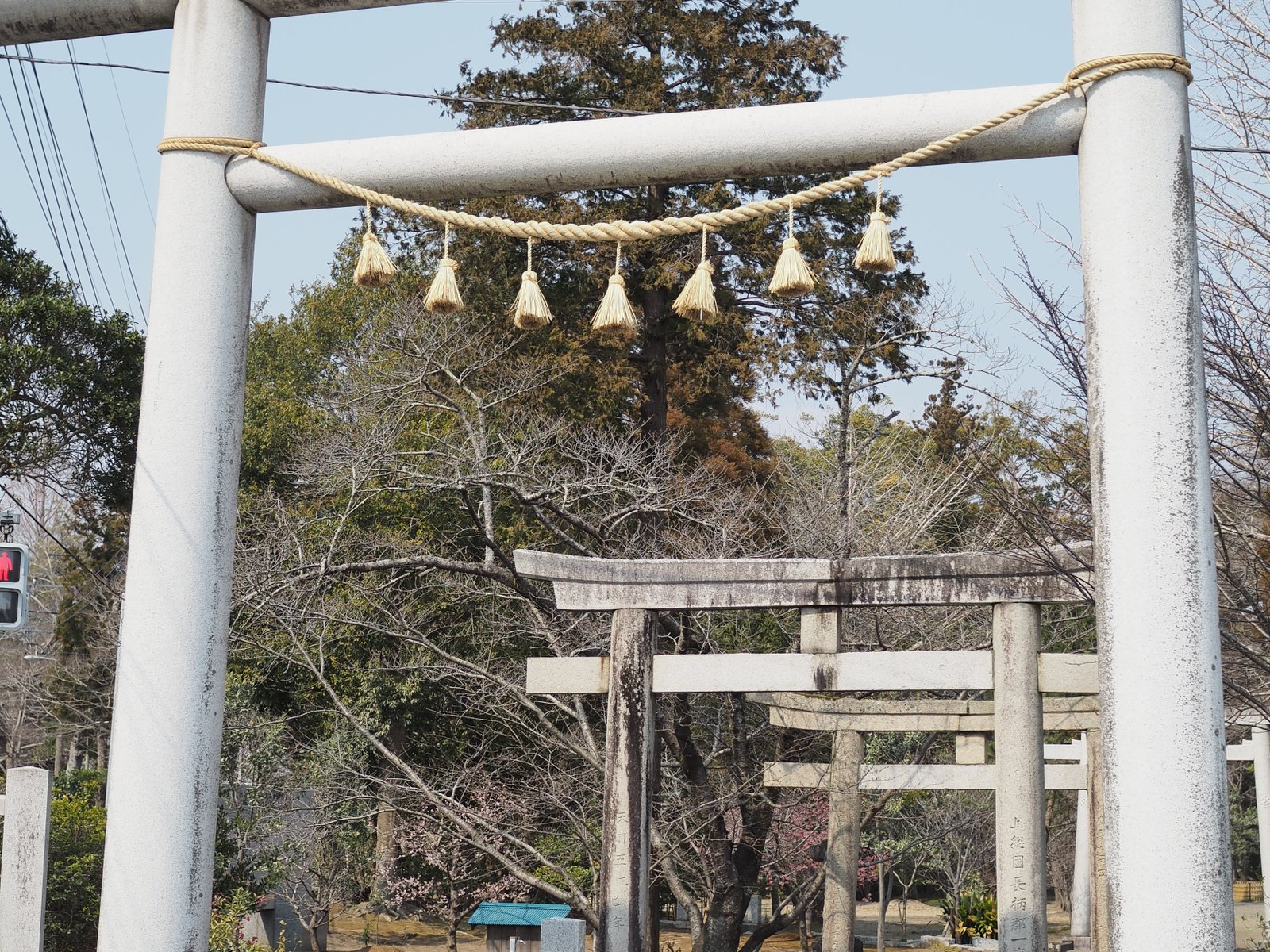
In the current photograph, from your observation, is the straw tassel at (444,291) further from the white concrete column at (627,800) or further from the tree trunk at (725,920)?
the tree trunk at (725,920)

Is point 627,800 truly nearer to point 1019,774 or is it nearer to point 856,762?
point 1019,774

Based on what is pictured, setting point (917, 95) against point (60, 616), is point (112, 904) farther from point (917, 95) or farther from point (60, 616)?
point (60, 616)

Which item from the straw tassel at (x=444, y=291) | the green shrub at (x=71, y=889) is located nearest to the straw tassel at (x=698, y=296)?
the straw tassel at (x=444, y=291)

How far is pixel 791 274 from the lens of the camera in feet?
10.8

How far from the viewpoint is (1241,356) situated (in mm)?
4406

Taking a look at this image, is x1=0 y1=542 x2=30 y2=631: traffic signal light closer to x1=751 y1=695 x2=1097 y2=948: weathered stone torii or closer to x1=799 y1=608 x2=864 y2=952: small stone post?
x1=799 y1=608 x2=864 y2=952: small stone post

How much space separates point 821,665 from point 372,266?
4.31 metres

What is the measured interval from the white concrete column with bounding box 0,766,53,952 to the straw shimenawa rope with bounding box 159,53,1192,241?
3.47 meters

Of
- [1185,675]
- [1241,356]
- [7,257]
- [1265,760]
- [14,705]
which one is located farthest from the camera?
[14,705]

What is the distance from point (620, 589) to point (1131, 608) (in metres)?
4.86

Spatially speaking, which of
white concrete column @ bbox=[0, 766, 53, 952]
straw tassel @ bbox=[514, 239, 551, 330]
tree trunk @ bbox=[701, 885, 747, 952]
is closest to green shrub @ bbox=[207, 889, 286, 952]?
white concrete column @ bbox=[0, 766, 53, 952]

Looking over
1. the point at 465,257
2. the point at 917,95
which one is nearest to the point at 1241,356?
the point at 917,95

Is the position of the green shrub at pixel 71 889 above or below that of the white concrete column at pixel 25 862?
below

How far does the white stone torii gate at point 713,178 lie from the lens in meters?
2.74
